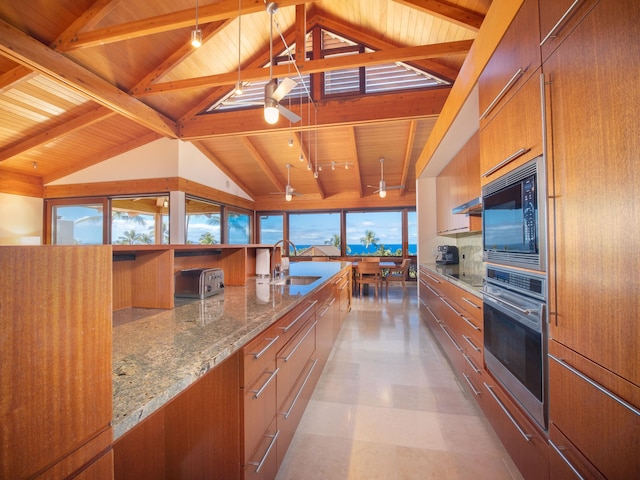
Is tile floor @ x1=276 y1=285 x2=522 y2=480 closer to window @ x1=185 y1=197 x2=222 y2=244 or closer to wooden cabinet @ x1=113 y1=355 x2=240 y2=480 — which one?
wooden cabinet @ x1=113 y1=355 x2=240 y2=480

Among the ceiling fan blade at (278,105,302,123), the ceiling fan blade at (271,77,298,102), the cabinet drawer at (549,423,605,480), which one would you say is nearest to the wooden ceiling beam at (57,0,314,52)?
the ceiling fan blade at (278,105,302,123)

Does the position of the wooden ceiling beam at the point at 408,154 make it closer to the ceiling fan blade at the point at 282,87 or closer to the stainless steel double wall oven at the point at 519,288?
the ceiling fan blade at the point at 282,87

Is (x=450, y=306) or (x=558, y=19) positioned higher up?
(x=558, y=19)

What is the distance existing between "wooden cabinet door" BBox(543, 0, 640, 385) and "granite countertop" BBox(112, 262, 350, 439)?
1.14 metres

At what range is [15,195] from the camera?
5.74m

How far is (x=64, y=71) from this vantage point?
3.41 meters

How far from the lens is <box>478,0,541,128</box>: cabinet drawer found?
125 centimetres

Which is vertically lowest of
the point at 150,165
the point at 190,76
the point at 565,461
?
the point at 565,461

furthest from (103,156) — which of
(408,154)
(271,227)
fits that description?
Result: (408,154)

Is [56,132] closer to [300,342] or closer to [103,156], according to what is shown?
[103,156]

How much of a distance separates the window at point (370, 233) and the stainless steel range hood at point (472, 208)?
17.0 ft

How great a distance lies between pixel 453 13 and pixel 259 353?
3835 millimetres

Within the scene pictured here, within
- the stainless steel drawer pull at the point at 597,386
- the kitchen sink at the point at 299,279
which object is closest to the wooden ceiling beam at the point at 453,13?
the kitchen sink at the point at 299,279

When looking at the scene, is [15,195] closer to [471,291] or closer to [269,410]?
[269,410]
